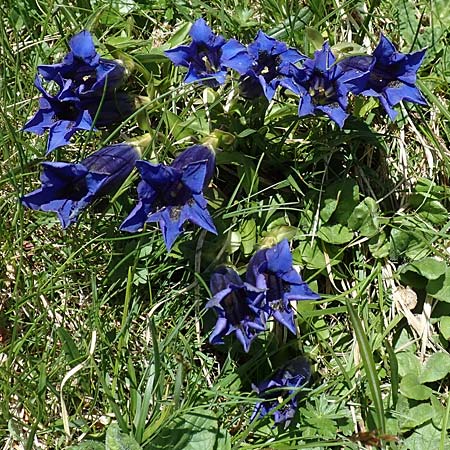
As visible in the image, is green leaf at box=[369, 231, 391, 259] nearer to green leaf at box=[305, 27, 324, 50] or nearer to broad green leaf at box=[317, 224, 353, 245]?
broad green leaf at box=[317, 224, 353, 245]

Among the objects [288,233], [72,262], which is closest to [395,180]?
[288,233]

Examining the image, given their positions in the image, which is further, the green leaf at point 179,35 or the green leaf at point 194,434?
the green leaf at point 179,35

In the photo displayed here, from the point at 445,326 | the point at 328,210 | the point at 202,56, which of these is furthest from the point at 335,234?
the point at 202,56

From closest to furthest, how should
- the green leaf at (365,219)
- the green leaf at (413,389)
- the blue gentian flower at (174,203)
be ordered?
the blue gentian flower at (174,203) < the green leaf at (413,389) < the green leaf at (365,219)

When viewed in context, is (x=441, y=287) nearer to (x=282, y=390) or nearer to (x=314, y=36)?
(x=282, y=390)

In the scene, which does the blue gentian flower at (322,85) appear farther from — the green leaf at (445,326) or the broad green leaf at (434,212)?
the green leaf at (445,326)

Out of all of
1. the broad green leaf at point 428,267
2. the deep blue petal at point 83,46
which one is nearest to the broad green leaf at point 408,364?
the broad green leaf at point 428,267
